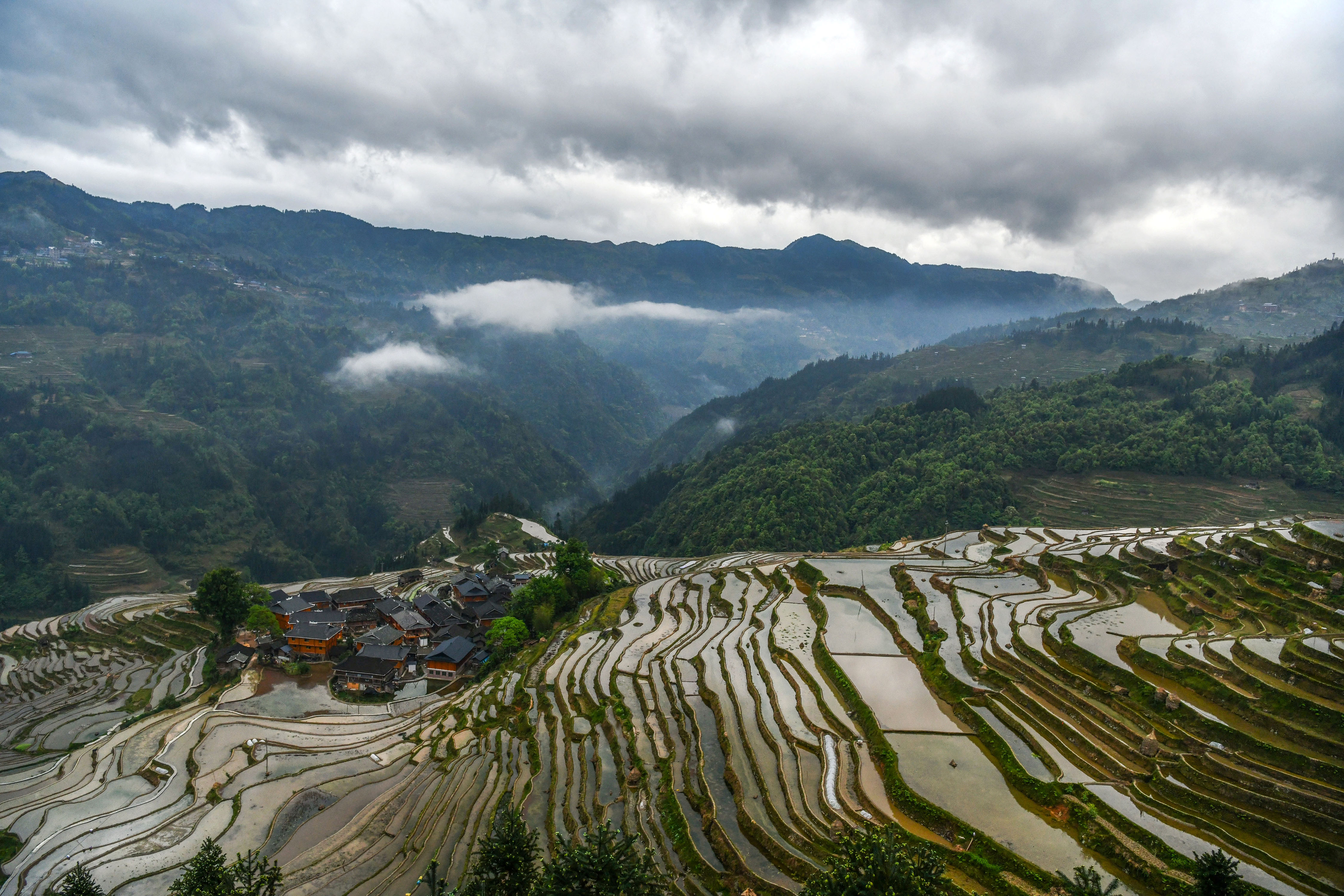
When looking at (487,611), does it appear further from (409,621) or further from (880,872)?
(880,872)

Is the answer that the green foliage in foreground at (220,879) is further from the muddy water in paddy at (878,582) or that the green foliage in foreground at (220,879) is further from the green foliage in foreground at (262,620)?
the green foliage in foreground at (262,620)

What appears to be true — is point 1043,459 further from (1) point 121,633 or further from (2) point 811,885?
(1) point 121,633

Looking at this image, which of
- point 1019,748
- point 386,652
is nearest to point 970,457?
point 1019,748

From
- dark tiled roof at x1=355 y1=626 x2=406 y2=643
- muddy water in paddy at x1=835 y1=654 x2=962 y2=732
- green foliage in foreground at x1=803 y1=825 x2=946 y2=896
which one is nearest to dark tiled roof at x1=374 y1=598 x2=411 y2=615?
dark tiled roof at x1=355 y1=626 x2=406 y2=643

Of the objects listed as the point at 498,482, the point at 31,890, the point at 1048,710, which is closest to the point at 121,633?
the point at 31,890

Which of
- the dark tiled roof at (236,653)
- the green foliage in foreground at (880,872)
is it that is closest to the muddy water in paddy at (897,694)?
the green foliage in foreground at (880,872)

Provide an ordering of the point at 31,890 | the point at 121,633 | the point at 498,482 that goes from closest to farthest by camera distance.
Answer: the point at 31,890 < the point at 121,633 < the point at 498,482
